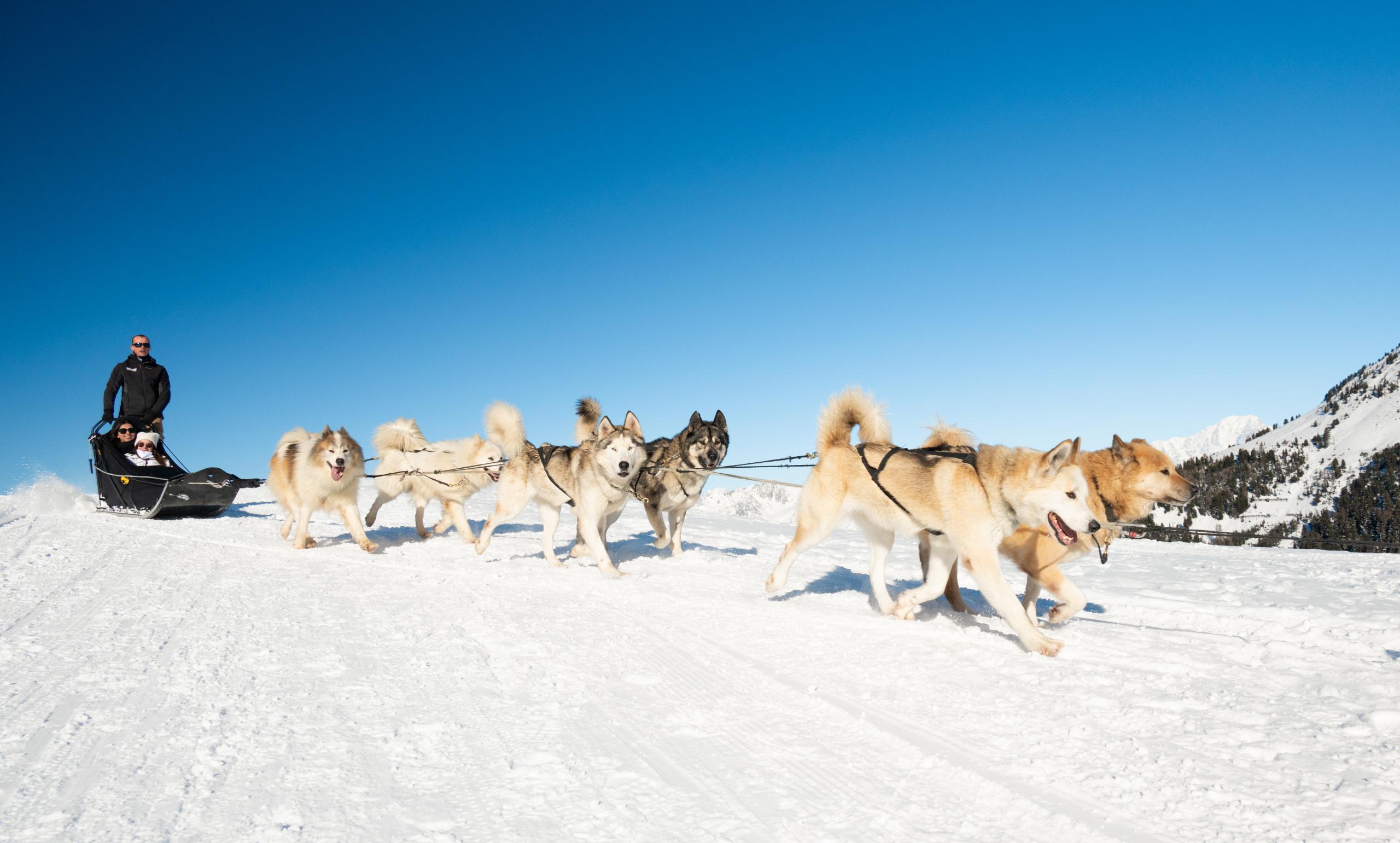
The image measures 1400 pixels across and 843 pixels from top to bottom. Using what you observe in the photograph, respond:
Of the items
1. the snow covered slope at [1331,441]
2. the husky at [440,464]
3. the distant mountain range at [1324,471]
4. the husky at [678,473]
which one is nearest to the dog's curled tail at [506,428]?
the husky at [440,464]

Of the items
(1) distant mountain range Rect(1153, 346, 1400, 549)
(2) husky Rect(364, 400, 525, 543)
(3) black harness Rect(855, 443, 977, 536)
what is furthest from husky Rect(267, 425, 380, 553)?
(1) distant mountain range Rect(1153, 346, 1400, 549)

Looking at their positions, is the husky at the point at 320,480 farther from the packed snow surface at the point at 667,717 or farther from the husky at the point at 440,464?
the packed snow surface at the point at 667,717

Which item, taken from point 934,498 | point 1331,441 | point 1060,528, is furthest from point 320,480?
point 1331,441

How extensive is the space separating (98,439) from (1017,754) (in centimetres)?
1415

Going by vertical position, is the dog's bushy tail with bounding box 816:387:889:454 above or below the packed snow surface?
above

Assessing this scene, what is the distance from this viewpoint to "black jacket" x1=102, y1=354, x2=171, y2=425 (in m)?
11.7

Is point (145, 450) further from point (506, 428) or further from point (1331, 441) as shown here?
point (1331, 441)

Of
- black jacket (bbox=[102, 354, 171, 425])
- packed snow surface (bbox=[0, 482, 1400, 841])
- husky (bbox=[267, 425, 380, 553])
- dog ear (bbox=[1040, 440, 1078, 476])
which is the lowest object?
packed snow surface (bbox=[0, 482, 1400, 841])

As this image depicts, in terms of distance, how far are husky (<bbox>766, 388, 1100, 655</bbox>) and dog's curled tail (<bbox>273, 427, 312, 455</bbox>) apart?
7.61 meters

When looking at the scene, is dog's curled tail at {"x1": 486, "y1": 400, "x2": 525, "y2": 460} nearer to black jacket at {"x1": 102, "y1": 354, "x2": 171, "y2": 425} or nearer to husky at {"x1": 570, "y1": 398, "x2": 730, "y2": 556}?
husky at {"x1": 570, "y1": 398, "x2": 730, "y2": 556}

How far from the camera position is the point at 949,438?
6527mm

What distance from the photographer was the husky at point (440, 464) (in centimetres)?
958

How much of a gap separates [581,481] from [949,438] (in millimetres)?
4133

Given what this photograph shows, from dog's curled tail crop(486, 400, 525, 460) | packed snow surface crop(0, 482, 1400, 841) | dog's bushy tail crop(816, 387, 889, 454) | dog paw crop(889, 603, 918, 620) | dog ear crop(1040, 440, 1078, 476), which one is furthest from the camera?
dog's curled tail crop(486, 400, 525, 460)
